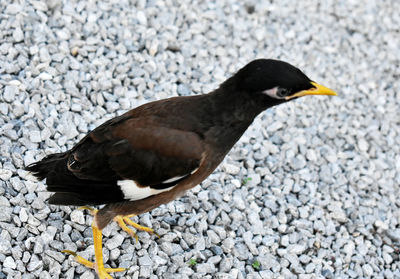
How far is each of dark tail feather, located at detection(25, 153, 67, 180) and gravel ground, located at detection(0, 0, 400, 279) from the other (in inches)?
10.6

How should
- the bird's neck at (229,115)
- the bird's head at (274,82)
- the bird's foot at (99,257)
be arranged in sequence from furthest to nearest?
the bird's foot at (99,257) → the bird's neck at (229,115) → the bird's head at (274,82)

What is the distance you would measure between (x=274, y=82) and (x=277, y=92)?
62 millimetres

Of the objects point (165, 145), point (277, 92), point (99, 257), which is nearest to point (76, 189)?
point (99, 257)

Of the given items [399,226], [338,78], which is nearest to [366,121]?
[338,78]

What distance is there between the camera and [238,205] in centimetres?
402

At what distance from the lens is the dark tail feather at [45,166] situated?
3.35 meters

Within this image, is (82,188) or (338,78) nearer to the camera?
(82,188)

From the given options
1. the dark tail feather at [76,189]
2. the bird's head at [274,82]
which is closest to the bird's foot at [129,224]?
the dark tail feather at [76,189]

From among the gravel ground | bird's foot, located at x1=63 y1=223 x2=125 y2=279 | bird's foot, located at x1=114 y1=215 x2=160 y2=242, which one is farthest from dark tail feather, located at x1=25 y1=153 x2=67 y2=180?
bird's foot, located at x1=114 y1=215 x2=160 y2=242

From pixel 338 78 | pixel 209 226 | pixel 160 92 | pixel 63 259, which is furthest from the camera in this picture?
pixel 338 78

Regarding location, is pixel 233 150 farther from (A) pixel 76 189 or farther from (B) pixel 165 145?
(A) pixel 76 189

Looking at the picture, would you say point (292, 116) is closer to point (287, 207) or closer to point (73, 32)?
point (287, 207)

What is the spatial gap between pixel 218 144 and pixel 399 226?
6.37 ft

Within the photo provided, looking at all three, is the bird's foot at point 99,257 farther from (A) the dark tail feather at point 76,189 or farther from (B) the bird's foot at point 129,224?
(B) the bird's foot at point 129,224
